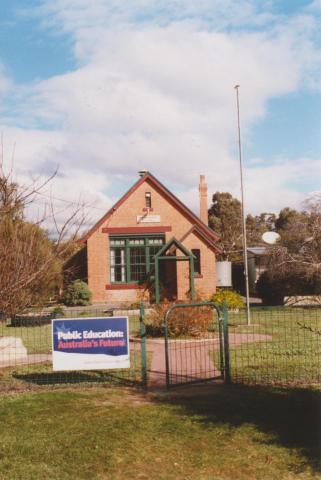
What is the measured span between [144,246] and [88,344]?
19.1 meters

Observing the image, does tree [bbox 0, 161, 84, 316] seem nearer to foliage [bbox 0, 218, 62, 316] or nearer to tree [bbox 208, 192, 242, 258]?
foliage [bbox 0, 218, 62, 316]

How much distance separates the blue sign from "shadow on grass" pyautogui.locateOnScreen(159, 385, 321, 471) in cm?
122

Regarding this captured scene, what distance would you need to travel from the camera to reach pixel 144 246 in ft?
92.5

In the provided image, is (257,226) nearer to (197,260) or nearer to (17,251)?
(197,260)

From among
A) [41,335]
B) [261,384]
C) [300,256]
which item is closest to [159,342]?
[41,335]

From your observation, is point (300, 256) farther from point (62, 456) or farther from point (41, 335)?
point (62, 456)

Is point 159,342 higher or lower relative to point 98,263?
lower

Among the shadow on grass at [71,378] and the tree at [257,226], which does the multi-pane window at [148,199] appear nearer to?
the shadow on grass at [71,378]

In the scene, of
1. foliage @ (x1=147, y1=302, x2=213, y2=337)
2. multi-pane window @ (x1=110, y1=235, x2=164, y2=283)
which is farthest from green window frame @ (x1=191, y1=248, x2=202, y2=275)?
foliage @ (x1=147, y1=302, x2=213, y2=337)

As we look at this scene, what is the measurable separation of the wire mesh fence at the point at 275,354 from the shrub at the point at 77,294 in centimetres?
1057

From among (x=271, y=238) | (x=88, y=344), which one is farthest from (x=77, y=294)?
(x=88, y=344)

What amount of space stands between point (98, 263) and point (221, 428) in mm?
Answer: 21387

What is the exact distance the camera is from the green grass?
547 centimetres

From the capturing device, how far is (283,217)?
70875 millimetres
